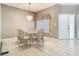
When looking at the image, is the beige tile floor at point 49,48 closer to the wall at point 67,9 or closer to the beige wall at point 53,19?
the beige wall at point 53,19

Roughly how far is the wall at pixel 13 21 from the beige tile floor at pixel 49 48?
18 centimetres

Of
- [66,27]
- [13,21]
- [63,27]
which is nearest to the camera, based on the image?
[13,21]

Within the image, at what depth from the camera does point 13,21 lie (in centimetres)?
190

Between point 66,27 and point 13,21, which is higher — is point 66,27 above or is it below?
below

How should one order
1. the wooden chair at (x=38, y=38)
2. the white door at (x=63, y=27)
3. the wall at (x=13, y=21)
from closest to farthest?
the wall at (x=13, y=21), the wooden chair at (x=38, y=38), the white door at (x=63, y=27)

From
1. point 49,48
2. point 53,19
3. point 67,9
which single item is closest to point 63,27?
point 53,19

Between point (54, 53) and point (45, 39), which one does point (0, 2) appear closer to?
point (45, 39)

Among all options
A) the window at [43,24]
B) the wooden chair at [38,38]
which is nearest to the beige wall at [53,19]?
the window at [43,24]

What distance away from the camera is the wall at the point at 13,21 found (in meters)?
1.81

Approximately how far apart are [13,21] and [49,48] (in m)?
1.06

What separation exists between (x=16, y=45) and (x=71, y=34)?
149cm

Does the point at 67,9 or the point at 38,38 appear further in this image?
the point at 38,38

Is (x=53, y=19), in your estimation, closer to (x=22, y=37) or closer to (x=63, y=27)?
(x=63, y=27)

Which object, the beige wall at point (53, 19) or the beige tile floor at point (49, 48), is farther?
the beige wall at point (53, 19)
